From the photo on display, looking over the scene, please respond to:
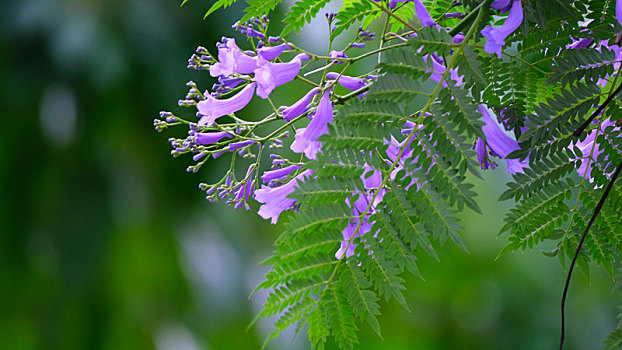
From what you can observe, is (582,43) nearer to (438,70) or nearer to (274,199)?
(438,70)

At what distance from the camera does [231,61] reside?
1.31ft

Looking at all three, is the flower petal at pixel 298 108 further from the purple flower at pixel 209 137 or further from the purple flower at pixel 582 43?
the purple flower at pixel 582 43

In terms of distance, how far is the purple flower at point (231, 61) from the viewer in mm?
398

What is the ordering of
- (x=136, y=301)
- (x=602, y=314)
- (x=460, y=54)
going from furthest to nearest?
(x=136, y=301) < (x=602, y=314) < (x=460, y=54)

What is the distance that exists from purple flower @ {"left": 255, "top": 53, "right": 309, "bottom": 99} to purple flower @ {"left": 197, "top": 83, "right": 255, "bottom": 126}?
0.12ft

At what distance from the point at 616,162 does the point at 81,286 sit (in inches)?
145

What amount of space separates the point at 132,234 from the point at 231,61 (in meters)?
3.89

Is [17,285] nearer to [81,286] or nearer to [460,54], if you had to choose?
[81,286]

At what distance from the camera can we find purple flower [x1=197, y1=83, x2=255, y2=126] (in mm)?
430

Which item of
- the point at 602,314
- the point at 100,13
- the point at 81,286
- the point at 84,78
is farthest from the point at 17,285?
the point at 602,314

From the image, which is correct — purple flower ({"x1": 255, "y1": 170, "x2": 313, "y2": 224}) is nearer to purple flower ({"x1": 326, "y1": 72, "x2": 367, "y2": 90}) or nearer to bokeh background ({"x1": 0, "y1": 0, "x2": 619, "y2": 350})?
purple flower ({"x1": 326, "y1": 72, "x2": 367, "y2": 90})

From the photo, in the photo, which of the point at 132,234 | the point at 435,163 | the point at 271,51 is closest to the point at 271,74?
the point at 271,51

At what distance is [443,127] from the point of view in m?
0.36

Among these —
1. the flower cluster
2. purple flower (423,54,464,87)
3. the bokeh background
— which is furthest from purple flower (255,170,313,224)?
the bokeh background
